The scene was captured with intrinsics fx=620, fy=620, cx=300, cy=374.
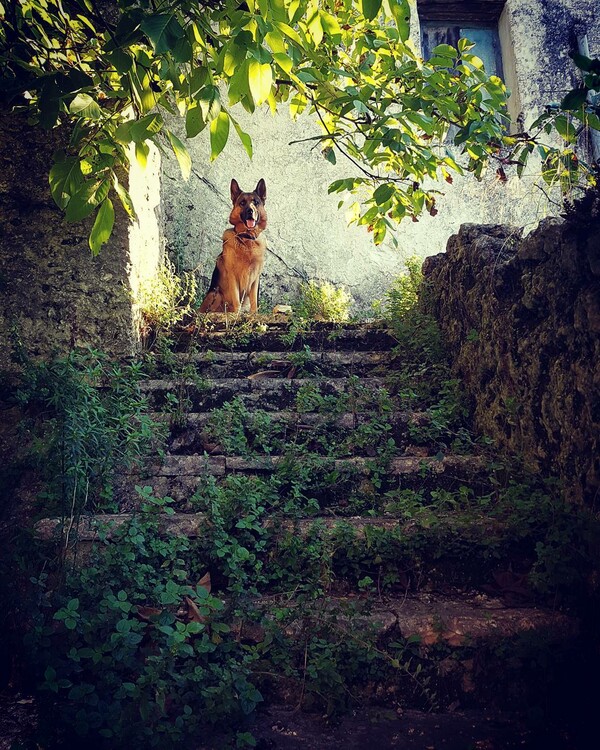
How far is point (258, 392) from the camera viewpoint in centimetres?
396

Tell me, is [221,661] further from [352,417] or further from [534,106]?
[534,106]

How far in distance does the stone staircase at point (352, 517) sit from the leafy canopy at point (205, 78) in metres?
1.14

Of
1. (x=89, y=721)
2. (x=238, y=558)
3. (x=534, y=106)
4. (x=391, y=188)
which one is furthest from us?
(x=534, y=106)

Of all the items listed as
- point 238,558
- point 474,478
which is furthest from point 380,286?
point 238,558

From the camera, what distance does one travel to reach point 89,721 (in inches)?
66.5

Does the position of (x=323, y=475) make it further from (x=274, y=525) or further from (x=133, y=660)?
(x=133, y=660)

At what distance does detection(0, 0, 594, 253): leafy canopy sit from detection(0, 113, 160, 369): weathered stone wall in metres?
0.28

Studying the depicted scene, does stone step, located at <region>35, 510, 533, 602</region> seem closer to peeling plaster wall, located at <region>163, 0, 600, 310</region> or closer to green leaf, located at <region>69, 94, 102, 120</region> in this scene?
green leaf, located at <region>69, 94, 102, 120</region>

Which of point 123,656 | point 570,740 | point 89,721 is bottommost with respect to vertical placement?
point 570,740

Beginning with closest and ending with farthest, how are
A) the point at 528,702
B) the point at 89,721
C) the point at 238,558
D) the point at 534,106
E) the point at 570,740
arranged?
the point at 89,721 → the point at 570,740 → the point at 528,702 → the point at 238,558 → the point at 534,106

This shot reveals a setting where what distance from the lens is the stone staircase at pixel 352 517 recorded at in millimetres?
2088

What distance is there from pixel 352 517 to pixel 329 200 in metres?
5.61

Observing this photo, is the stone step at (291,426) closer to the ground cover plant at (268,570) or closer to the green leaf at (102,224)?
the ground cover plant at (268,570)

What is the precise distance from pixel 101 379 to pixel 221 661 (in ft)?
6.81
